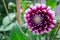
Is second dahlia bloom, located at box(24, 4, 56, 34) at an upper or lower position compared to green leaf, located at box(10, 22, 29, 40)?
upper

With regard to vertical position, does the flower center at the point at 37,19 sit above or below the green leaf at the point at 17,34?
above

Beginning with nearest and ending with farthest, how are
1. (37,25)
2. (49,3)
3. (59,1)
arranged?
(37,25)
(49,3)
(59,1)

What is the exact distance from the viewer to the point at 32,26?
51 cm

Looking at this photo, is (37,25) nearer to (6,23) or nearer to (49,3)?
(49,3)

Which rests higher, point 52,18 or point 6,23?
point 52,18

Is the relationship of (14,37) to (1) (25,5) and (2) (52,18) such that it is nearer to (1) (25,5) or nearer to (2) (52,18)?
(2) (52,18)

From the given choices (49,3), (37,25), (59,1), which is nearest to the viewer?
(37,25)

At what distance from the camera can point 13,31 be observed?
513 millimetres

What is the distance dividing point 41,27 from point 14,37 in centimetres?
7

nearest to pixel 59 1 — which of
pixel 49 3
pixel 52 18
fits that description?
pixel 49 3

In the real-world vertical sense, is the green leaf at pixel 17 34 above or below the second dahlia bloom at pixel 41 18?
below

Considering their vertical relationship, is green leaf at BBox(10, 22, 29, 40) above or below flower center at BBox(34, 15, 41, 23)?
below

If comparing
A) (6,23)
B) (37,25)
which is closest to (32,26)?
(37,25)

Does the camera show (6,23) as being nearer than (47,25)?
No
